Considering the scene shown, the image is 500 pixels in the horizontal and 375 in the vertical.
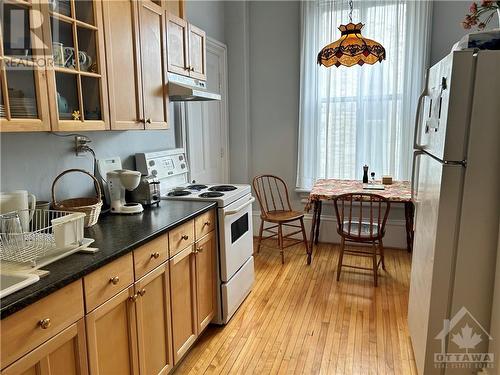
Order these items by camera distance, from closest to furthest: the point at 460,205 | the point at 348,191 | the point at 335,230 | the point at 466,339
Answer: the point at 460,205 → the point at 466,339 → the point at 348,191 → the point at 335,230

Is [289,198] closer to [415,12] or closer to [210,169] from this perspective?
[210,169]

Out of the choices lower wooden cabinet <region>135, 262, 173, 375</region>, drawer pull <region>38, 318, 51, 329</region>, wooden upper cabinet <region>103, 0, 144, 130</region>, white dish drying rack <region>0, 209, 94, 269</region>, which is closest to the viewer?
drawer pull <region>38, 318, 51, 329</region>

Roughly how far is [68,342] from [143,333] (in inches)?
19.0

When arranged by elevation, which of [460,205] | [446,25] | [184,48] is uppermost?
[446,25]

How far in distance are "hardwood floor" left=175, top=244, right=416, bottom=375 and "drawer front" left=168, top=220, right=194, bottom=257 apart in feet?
2.36

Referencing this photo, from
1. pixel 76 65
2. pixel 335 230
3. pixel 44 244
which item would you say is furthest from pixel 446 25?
pixel 44 244

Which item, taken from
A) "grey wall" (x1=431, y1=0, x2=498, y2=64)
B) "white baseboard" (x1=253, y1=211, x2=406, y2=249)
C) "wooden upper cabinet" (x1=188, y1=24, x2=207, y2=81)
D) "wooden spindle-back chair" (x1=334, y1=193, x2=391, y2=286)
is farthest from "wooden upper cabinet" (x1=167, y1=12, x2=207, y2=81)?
"grey wall" (x1=431, y1=0, x2=498, y2=64)

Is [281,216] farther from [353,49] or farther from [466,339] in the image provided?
[466,339]

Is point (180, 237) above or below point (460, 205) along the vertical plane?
below

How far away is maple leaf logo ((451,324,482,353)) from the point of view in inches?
70.7

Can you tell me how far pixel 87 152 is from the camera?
7.43 feet

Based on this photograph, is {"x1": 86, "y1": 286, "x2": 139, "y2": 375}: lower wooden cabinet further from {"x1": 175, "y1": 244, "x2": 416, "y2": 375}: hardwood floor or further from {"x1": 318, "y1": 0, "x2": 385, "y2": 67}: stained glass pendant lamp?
{"x1": 318, "y1": 0, "x2": 385, "y2": 67}: stained glass pendant lamp

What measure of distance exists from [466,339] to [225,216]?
1.48 meters

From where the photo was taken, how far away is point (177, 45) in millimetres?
2621
